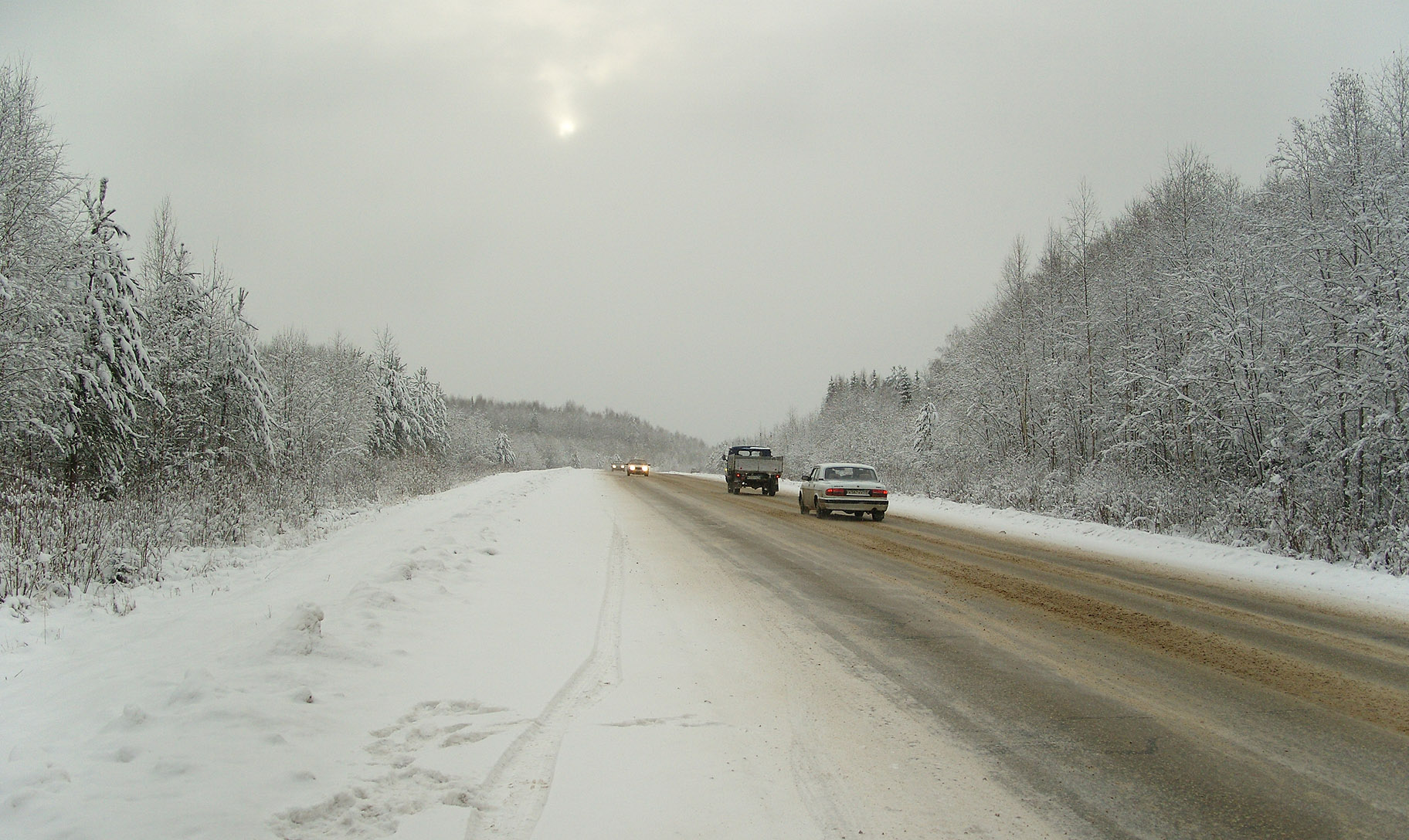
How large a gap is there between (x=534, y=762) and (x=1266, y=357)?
1795cm

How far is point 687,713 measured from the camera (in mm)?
4387

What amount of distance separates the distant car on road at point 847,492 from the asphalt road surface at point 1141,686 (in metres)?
8.40

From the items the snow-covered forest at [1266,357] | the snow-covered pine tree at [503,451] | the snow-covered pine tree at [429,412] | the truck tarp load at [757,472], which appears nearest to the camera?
the snow-covered forest at [1266,357]

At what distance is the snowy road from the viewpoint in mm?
3074

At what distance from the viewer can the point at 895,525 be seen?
17.6m

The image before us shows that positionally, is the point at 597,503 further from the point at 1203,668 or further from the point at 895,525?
the point at 1203,668

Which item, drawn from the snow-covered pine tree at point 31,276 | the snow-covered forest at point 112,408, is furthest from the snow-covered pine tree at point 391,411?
the snow-covered pine tree at point 31,276

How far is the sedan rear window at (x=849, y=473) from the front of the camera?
19906 mm

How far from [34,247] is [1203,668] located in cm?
2031

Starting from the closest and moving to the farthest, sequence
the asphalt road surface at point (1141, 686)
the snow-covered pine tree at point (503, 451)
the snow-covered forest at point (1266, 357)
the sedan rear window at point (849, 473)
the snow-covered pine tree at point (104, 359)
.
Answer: the asphalt road surface at point (1141, 686) → the snow-covered forest at point (1266, 357) → the snow-covered pine tree at point (104, 359) → the sedan rear window at point (849, 473) → the snow-covered pine tree at point (503, 451)

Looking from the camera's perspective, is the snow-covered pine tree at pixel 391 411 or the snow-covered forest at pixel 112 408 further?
the snow-covered pine tree at pixel 391 411

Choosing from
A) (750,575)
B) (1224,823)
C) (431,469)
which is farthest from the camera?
(431,469)

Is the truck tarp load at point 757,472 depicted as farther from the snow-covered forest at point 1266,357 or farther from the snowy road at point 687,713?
the snowy road at point 687,713

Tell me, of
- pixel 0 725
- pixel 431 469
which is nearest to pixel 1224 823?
pixel 0 725
